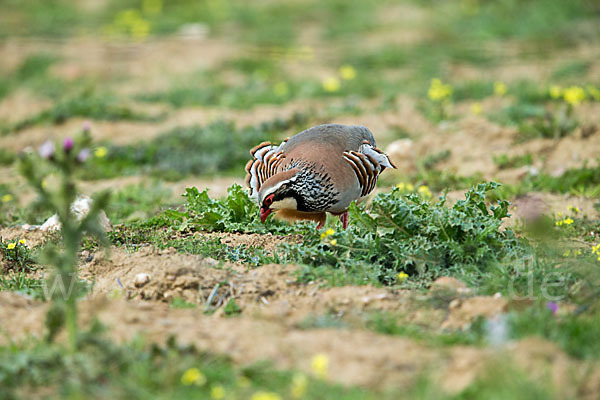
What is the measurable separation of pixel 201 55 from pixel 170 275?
7853 mm

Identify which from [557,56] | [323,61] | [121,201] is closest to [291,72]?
[323,61]

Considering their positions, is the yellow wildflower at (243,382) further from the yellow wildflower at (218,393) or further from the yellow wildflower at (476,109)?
the yellow wildflower at (476,109)

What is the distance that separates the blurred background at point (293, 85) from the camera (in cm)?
734

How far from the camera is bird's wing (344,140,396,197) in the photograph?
512cm

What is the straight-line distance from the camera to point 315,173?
192 inches

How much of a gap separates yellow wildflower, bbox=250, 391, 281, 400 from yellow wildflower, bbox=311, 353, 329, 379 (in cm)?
19

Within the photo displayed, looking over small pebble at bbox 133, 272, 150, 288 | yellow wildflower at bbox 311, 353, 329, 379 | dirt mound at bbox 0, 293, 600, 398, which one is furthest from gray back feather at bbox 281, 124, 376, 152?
yellow wildflower at bbox 311, 353, 329, 379

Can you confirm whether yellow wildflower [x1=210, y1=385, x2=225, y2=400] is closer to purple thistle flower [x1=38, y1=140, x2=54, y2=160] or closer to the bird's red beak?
purple thistle flower [x1=38, y1=140, x2=54, y2=160]

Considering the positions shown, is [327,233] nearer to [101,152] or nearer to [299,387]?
[299,387]

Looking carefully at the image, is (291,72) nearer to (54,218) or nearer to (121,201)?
(121,201)

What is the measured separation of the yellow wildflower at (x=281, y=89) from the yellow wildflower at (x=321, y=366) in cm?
683

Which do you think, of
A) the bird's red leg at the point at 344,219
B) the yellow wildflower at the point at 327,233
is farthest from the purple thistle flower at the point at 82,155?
the bird's red leg at the point at 344,219

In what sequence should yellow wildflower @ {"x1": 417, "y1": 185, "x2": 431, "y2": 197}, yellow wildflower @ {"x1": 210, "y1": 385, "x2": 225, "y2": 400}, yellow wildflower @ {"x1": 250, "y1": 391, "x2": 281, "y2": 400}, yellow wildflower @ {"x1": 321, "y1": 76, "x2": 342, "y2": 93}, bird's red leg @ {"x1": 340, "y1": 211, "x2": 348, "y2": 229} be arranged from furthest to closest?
1. yellow wildflower @ {"x1": 321, "y1": 76, "x2": 342, "y2": 93}
2. yellow wildflower @ {"x1": 417, "y1": 185, "x2": 431, "y2": 197}
3. bird's red leg @ {"x1": 340, "y1": 211, "x2": 348, "y2": 229}
4. yellow wildflower @ {"x1": 210, "y1": 385, "x2": 225, "y2": 400}
5. yellow wildflower @ {"x1": 250, "y1": 391, "x2": 281, "y2": 400}

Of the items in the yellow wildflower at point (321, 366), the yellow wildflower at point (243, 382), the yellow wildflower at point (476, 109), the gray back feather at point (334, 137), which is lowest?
the yellow wildflower at point (243, 382)
